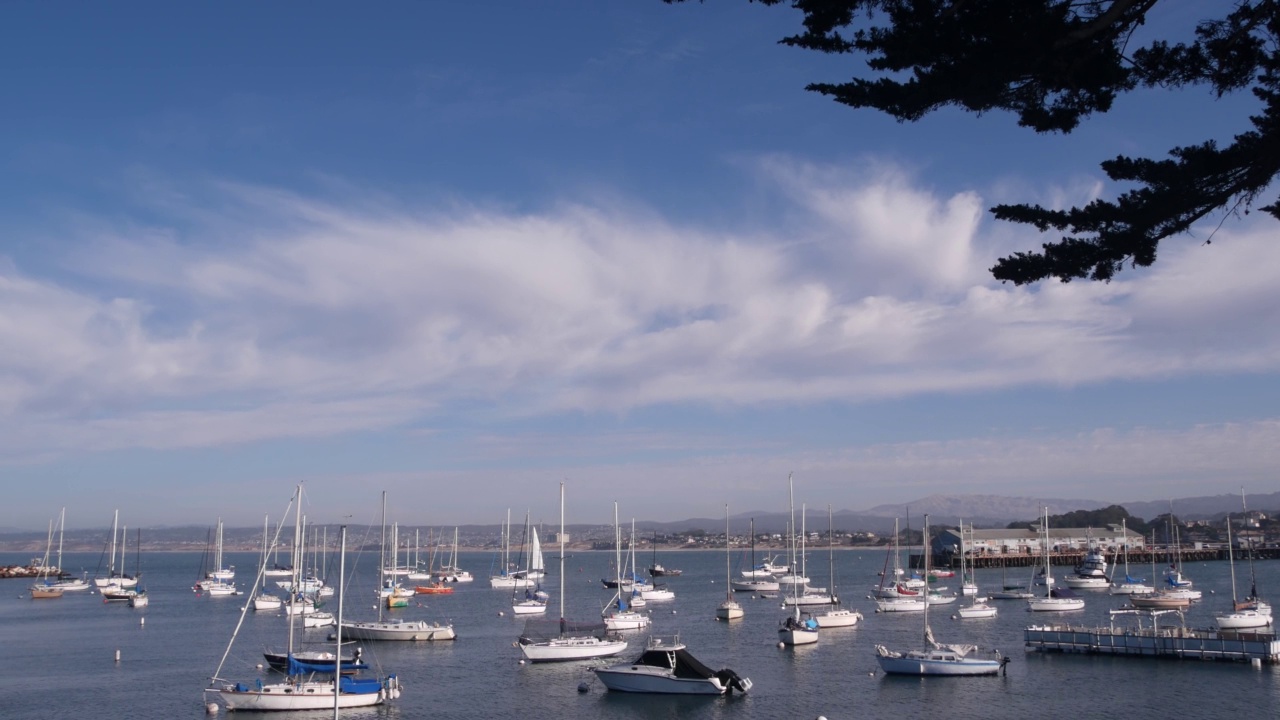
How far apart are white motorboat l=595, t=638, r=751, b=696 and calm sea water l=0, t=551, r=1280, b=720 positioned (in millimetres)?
512

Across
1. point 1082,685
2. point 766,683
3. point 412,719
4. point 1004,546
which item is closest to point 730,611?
point 766,683

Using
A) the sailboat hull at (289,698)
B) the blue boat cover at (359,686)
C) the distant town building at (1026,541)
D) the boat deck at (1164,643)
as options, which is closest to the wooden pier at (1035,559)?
the distant town building at (1026,541)

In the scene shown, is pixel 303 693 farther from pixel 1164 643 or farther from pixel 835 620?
pixel 1164 643

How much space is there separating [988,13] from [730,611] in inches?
2404

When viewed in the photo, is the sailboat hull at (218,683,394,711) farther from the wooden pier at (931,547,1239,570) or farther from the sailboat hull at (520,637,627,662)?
the wooden pier at (931,547,1239,570)

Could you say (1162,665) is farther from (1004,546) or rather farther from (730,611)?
(1004,546)

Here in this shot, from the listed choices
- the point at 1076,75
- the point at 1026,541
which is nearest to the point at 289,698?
the point at 1076,75

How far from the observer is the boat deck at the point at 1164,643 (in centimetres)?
4222

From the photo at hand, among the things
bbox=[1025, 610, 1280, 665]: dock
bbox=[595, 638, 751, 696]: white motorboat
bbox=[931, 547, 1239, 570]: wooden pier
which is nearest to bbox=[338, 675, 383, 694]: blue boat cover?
bbox=[595, 638, 751, 696]: white motorboat

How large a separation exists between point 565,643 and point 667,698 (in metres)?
10.2

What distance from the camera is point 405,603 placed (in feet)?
267

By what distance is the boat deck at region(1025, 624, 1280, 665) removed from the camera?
139 feet

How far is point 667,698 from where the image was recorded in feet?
125

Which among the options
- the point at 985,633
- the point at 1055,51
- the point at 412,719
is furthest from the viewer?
the point at 985,633
